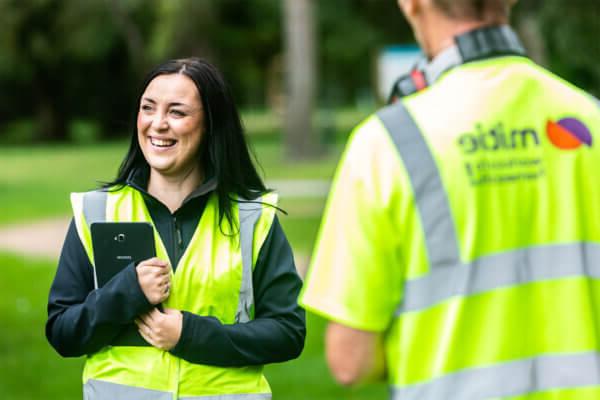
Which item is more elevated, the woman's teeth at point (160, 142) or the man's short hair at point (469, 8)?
the man's short hair at point (469, 8)

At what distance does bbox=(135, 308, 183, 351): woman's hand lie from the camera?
290 cm

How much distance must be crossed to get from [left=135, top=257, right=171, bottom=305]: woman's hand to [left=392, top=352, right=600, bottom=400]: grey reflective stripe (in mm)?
910

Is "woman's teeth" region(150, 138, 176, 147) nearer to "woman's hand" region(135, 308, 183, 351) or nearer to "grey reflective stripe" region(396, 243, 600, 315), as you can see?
"woman's hand" region(135, 308, 183, 351)

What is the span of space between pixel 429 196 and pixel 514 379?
0.43 metres

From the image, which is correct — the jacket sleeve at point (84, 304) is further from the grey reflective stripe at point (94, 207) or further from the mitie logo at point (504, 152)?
the mitie logo at point (504, 152)

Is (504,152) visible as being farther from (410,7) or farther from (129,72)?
(129,72)

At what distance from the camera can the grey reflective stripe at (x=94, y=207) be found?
3021 mm

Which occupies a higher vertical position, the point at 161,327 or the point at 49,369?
the point at 161,327

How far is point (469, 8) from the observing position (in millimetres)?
2189

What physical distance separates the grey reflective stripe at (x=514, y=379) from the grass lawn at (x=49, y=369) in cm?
519

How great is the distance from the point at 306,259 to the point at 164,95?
974 centimetres

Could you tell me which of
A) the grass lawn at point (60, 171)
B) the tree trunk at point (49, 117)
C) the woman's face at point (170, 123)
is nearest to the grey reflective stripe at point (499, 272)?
the woman's face at point (170, 123)

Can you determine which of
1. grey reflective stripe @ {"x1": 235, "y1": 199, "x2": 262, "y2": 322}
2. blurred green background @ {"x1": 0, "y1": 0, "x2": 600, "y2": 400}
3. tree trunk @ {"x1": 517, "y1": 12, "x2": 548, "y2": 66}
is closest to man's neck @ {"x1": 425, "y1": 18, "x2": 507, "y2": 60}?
grey reflective stripe @ {"x1": 235, "y1": 199, "x2": 262, "y2": 322}

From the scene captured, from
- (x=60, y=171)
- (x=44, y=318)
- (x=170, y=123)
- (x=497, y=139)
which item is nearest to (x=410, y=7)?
(x=497, y=139)
